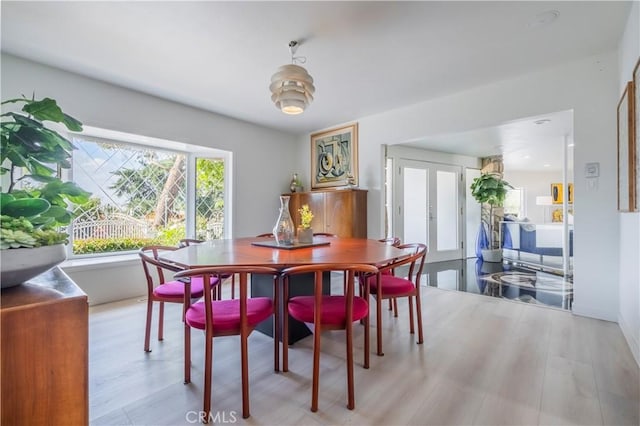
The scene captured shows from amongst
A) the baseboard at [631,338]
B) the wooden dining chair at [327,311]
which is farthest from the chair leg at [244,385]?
the baseboard at [631,338]

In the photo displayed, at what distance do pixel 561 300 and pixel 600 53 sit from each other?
2560mm

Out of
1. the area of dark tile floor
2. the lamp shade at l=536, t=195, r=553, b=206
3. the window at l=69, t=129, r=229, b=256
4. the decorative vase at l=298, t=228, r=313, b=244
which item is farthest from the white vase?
the window at l=69, t=129, r=229, b=256

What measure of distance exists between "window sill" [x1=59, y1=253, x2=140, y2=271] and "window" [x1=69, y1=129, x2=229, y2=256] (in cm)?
12

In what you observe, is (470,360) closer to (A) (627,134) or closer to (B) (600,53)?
(A) (627,134)

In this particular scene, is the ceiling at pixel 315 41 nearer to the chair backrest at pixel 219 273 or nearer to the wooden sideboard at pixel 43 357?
the chair backrest at pixel 219 273

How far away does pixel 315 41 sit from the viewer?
2.46m

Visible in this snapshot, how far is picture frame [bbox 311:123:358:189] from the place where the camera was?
4676mm

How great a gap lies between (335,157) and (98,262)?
3576mm

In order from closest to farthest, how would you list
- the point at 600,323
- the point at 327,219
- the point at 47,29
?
the point at 47,29 → the point at 600,323 → the point at 327,219

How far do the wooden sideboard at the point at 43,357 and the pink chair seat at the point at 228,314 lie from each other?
2.49ft

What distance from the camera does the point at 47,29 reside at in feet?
7.63

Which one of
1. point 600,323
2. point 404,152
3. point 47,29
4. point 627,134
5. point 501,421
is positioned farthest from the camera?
point 404,152

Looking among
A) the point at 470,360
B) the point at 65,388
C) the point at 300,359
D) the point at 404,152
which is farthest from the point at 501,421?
the point at 404,152

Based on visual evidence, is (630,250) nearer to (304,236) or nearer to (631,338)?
(631,338)
